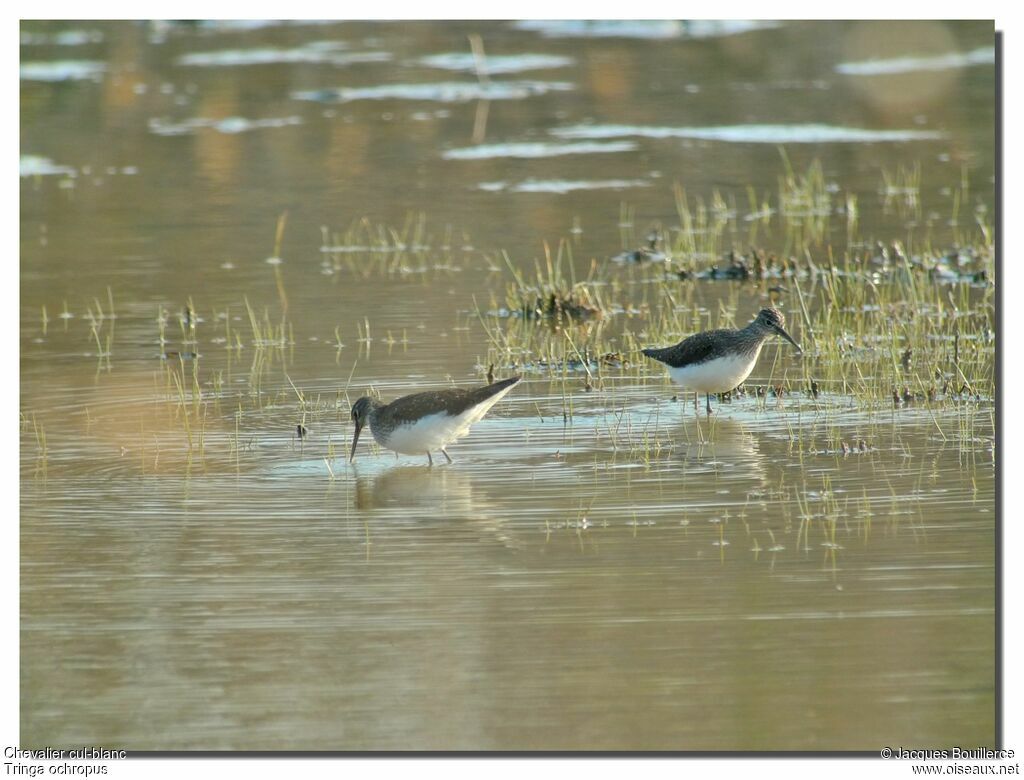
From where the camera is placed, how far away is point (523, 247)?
59.8 feet

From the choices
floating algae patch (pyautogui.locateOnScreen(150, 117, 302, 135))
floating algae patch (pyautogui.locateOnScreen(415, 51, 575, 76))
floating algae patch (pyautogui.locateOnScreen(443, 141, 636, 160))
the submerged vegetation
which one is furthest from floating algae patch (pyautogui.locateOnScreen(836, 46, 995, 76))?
floating algae patch (pyautogui.locateOnScreen(150, 117, 302, 135))

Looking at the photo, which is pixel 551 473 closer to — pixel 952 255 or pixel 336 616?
pixel 336 616

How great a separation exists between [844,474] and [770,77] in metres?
20.7

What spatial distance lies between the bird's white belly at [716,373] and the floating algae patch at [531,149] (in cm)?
1285

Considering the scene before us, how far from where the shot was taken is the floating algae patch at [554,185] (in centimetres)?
2142

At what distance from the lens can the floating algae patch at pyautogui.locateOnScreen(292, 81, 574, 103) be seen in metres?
29.3

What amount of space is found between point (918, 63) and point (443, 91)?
9071 millimetres

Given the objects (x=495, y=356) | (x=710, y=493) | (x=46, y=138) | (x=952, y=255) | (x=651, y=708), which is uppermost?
Answer: (x=46, y=138)

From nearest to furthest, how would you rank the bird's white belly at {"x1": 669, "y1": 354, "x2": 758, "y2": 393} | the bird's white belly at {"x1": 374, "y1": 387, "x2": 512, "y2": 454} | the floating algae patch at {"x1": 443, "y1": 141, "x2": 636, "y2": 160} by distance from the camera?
the bird's white belly at {"x1": 374, "y1": 387, "x2": 512, "y2": 454} < the bird's white belly at {"x1": 669, "y1": 354, "x2": 758, "y2": 393} < the floating algae patch at {"x1": 443, "y1": 141, "x2": 636, "y2": 160}

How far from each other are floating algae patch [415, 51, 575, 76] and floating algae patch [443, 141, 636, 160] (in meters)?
7.35

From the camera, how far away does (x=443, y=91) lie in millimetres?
29844

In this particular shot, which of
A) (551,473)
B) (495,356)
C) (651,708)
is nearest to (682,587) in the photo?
(651,708)

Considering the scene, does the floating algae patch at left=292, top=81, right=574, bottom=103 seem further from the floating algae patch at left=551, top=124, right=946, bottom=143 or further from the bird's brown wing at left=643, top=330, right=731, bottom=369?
the bird's brown wing at left=643, top=330, right=731, bottom=369

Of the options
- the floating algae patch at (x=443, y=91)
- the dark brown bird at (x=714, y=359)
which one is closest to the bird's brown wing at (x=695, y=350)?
the dark brown bird at (x=714, y=359)
